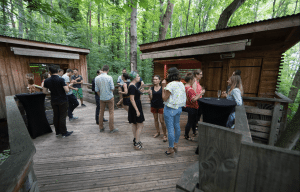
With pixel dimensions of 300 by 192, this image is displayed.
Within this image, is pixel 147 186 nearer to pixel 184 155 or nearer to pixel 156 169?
pixel 156 169

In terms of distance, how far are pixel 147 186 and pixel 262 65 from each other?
596cm

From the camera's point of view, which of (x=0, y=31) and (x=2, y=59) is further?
(x=0, y=31)

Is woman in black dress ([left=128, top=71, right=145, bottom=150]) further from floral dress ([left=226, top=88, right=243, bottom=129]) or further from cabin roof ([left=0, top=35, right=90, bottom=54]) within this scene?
cabin roof ([left=0, top=35, right=90, bottom=54])

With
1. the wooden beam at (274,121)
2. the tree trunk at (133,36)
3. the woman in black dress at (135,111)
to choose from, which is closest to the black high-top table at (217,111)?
the woman in black dress at (135,111)

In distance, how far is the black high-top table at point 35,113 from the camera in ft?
11.5

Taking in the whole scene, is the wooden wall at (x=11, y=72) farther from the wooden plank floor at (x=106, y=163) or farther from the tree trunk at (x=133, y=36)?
the tree trunk at (x=133, y=36)

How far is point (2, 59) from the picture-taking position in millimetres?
5883

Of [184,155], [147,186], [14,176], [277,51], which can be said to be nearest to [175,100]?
[184,155]

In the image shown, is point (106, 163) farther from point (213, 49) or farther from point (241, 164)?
point (213, 49)

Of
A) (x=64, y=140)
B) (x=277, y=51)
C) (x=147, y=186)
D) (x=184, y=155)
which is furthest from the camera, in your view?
(x=277, y=51)

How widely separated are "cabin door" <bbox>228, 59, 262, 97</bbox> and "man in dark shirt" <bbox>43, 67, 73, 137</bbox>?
21.1 ft

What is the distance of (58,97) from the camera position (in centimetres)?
345

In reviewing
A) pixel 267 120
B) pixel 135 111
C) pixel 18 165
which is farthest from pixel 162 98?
pixel 267 120

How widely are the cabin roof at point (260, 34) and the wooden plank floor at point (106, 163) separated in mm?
3876
